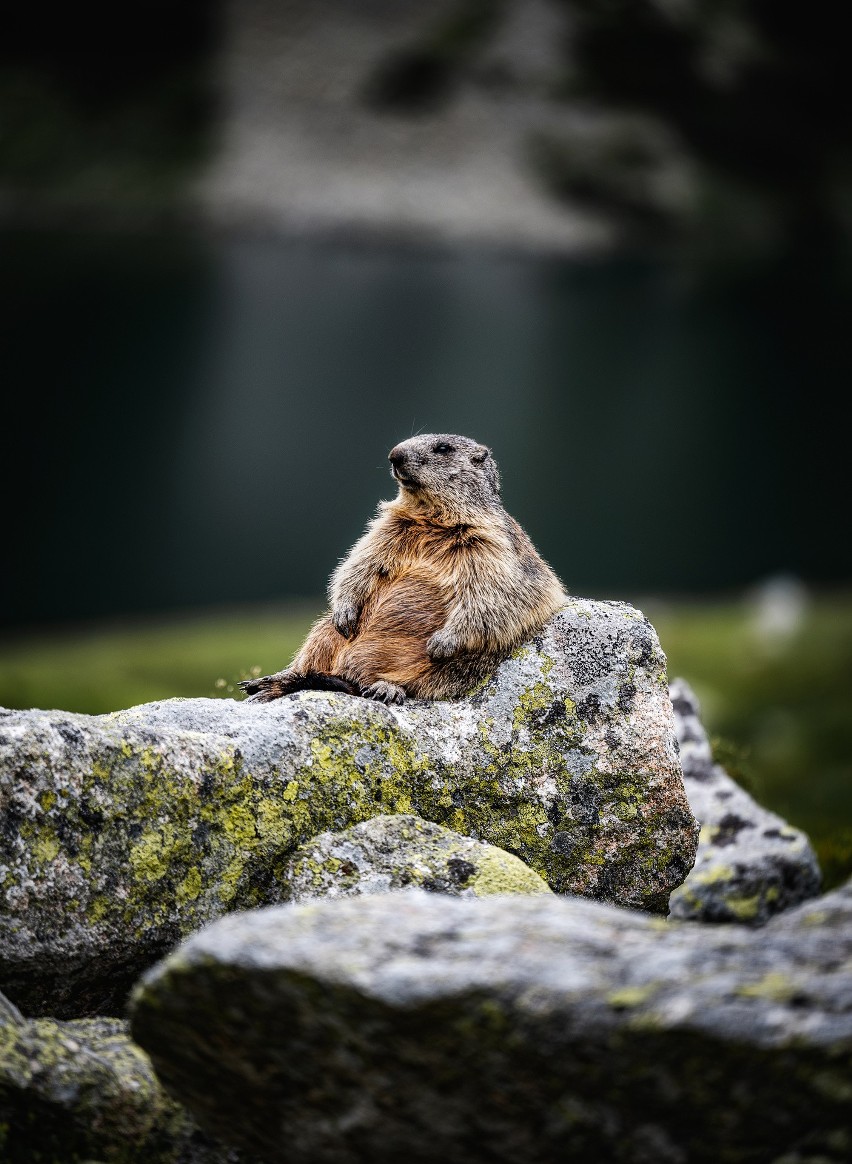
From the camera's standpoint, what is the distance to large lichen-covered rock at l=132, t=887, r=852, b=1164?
4.25m

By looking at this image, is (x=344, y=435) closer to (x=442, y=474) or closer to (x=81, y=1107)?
(x=442, y=474)

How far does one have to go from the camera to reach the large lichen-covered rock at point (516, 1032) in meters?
4.25

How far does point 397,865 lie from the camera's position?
21.5 feet

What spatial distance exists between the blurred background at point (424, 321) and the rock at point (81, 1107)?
7111 millimetres

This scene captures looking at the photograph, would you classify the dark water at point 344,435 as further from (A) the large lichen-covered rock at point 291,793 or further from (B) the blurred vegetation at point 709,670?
(A) the large lichen-covered rock at point 291,793

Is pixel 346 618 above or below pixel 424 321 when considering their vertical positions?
below

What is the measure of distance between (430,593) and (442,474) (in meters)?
1.02

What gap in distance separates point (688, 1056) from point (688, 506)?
152 ft

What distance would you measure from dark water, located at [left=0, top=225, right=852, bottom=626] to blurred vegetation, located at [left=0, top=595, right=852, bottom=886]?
9.81 metres

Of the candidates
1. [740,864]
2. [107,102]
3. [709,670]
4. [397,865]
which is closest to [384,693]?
[397,865]

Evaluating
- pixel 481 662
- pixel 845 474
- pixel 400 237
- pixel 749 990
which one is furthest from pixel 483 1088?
pixel 400 237

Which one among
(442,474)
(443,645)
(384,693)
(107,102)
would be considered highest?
(107,102)

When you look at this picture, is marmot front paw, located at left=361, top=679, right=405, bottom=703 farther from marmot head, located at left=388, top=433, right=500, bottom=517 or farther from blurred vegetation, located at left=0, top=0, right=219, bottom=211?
blurred vegetation, located at left=0, top=0, right=219, bottom=211

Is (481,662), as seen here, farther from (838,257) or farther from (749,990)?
(838,257)
